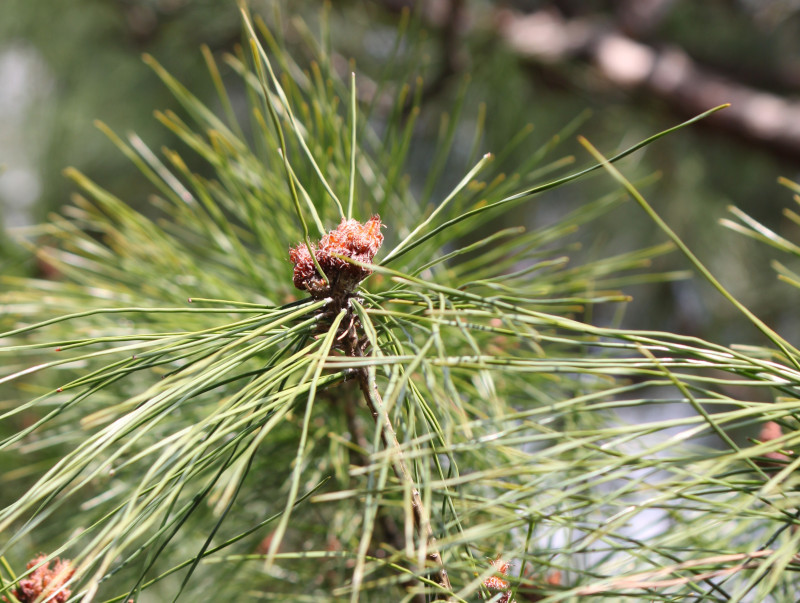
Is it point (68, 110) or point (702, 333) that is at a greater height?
point (68, 110)

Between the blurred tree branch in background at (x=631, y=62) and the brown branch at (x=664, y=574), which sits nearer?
the brown branch at (x=664, y=574)

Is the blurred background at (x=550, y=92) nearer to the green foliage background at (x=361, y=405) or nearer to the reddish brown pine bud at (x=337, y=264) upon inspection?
the green foliage background at (x=361, y=405)

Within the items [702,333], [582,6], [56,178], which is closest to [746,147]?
[582,6]

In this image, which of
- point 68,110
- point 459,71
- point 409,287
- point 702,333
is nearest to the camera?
point 409,287

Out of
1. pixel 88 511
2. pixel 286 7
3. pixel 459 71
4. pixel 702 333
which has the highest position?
pixel 286 7

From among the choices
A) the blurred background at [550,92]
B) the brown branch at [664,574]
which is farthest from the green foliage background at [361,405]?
the blurred background at [550,92]

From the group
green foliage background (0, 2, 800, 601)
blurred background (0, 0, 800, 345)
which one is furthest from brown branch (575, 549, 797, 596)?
blurred background (0, 0, 800, 345)

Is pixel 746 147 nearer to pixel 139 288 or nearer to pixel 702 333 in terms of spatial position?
pixel 702 333
